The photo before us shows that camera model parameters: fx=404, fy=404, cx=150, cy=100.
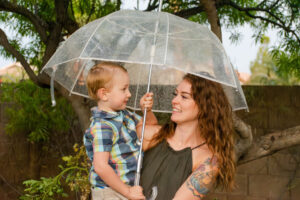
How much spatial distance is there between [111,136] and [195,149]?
17.0 inches

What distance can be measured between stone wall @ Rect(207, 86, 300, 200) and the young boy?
2604mm

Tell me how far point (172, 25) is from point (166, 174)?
2.38ft

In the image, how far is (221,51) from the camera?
1.96 m

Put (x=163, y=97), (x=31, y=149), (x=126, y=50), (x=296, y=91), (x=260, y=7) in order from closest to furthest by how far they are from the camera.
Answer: (x=126, y=50), (x=163, y=97), (x=260, y=7), (x=296, y=91), (x=31, y=149)

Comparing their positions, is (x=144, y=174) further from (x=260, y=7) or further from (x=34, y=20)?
(x=260, y=7)

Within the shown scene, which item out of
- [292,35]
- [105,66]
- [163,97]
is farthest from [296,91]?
[105,66]

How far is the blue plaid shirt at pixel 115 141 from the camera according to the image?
1.88m

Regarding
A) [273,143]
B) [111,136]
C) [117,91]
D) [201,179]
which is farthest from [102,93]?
[273,143]

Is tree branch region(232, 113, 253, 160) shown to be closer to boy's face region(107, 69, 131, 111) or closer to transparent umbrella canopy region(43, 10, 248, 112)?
transparent umbrella canopy region(43, 10, 248, 112)

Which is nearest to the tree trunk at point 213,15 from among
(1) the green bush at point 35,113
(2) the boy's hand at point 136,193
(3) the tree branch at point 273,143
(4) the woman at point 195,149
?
(3) the tree branch at point 273,143

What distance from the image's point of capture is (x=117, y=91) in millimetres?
1965

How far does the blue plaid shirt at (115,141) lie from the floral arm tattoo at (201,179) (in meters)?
0.31

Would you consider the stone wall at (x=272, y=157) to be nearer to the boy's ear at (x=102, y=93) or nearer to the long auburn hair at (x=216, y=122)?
the long auburn hair at (x=216, y=122)

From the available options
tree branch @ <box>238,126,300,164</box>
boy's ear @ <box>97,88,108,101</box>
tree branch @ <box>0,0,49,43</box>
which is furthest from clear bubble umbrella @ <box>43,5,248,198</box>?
tree branch @ <box>0,0,49,43</box>
